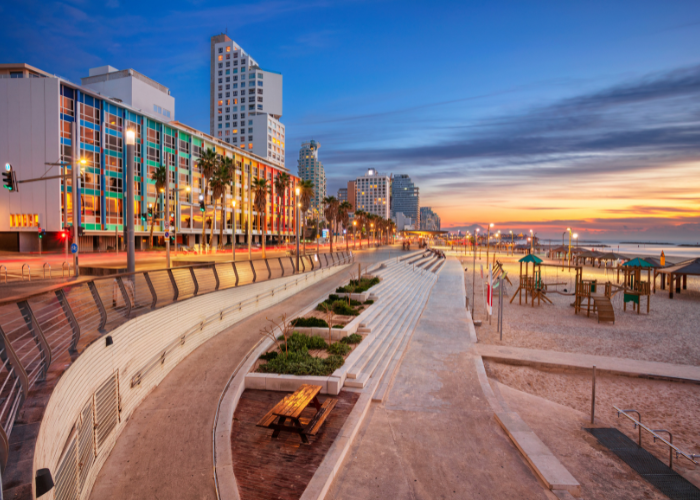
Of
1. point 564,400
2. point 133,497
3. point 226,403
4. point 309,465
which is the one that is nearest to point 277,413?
point 309,465

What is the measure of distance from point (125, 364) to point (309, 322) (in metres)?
7.33

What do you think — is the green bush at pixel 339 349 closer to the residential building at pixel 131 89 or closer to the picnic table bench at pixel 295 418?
the picnic table bench at pixel 295 418

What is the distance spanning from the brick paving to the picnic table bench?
0.22m

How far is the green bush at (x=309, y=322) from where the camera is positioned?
45.0ft

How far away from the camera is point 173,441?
251 inches

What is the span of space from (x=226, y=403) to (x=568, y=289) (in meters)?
34.9

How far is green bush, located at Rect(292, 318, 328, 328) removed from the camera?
45.0 ft

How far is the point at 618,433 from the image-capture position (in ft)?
28.4

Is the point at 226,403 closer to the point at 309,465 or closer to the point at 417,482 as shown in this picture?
the point at 309,465

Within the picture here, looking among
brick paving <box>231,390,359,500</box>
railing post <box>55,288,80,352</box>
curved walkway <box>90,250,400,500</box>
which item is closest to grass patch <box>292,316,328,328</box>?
curved walkway <box>90,250,400,500</box>

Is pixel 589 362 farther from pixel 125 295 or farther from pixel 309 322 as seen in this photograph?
pixel 125 295

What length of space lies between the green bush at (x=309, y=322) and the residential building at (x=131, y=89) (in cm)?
6558

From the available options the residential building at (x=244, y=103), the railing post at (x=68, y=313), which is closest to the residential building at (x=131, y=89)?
the residential building at (x=244, y=103)

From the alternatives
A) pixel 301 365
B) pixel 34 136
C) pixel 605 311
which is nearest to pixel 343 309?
pixel 301 365
